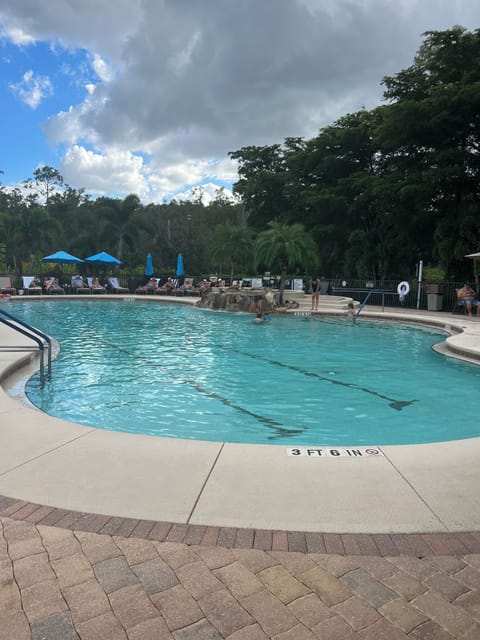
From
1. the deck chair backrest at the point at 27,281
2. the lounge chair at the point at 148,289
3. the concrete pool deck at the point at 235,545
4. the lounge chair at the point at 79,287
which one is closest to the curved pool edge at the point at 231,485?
the concrete pool deck at the point at 235,545

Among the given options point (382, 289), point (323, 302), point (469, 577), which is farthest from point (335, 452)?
point (382, 289)

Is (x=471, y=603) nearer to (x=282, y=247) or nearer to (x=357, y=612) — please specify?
(x=357, y=612)

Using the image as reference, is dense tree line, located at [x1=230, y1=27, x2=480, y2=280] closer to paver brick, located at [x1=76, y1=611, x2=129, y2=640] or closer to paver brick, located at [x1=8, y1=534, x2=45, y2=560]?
paver brick, located at [x1=8, y1=534, x2=45, y2=560]

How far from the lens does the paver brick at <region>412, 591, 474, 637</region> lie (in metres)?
2.04

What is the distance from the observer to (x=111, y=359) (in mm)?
10188

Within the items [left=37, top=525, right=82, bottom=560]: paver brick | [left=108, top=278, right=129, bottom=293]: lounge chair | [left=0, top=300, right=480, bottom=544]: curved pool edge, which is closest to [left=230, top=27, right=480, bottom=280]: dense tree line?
[left=108, top=278, right=129, bottom=293]: lounge chair

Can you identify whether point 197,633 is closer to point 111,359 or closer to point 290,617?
point 290,617

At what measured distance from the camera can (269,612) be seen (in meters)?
2.13

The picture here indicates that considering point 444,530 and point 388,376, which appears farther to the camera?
point 388,376

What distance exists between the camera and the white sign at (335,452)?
13.7ft

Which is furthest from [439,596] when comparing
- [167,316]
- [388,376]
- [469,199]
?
[469,199]

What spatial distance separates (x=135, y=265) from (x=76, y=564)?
147 ft

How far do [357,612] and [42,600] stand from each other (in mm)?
1500

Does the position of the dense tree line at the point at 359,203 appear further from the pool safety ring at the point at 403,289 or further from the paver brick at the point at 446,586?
the paver brick at the point at 446,586
